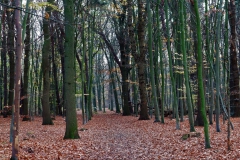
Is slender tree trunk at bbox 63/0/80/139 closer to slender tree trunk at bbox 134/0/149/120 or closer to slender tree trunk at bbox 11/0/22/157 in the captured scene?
slender tree trunk at bbox 11/0/22/157

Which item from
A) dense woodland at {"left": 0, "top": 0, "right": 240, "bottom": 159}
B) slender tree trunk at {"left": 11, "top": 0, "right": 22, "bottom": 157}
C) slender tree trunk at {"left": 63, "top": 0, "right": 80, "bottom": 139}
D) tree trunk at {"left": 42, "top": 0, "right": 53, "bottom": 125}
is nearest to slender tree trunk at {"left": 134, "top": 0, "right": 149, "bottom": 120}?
dense woodland at {"left": 0, "top": 0, "right": 240, "bottom": 159}

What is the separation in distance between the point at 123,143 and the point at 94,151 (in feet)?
6.06

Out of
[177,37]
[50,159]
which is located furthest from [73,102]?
[177,37]

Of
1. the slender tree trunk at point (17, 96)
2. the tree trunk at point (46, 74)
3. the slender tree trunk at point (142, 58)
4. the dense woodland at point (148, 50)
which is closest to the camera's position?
the slender tree trunk at point (17, 96)

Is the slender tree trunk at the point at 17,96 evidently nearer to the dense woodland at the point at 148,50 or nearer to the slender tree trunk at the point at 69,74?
the dense woodland at the point at 148,50

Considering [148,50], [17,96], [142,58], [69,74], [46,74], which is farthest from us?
[148,50]

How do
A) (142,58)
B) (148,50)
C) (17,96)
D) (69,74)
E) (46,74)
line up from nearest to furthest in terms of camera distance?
(17,96) → (69,74) → (46,74) → (142,58) → (148,50)

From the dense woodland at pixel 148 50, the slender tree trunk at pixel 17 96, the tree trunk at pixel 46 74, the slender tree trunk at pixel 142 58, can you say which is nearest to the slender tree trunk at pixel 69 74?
the dense woodland at pixel 148 50

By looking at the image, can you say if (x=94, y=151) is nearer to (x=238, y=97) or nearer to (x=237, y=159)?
(x=237, y=159)

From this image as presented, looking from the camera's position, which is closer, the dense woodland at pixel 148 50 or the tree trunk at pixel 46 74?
the dense woodland at pixel 148 50

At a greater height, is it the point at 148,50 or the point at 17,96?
the point at 148,50

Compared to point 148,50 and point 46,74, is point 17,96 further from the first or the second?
point 148,50

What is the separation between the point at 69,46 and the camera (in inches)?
433

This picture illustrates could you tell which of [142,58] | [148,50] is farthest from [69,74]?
[148,50]
